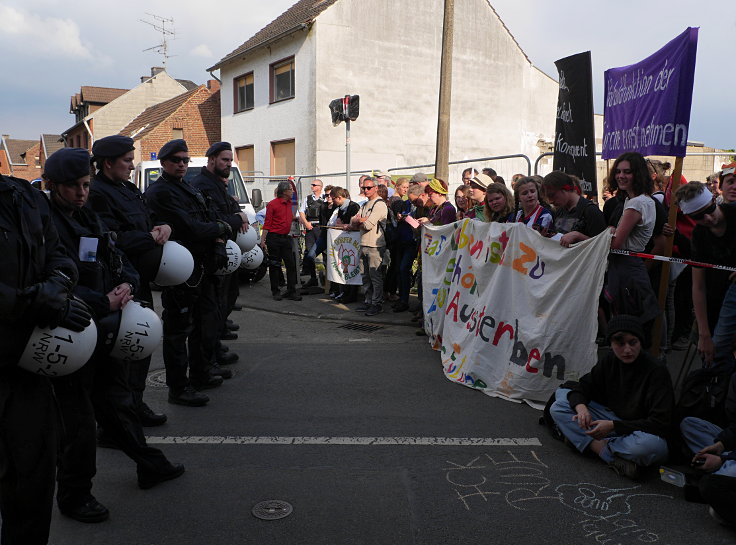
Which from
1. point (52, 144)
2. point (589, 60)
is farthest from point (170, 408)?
point (52, 144)

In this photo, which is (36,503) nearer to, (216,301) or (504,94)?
(216,301)

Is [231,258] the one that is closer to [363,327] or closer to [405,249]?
[363,327]

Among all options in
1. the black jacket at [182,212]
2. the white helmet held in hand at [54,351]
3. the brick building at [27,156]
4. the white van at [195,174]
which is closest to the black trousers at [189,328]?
the black jacket at [182,212]

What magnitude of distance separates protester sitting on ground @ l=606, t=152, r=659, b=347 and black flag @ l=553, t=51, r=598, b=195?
113cm

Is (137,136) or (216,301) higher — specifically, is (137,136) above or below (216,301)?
above

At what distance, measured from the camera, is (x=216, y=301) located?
18.1 feet

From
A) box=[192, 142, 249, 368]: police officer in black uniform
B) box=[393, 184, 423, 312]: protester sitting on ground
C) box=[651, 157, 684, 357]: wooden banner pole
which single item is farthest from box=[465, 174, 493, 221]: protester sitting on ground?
box=[192, 142, 249, 368]: police officer in black uniform

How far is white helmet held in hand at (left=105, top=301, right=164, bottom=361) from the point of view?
11.2ft

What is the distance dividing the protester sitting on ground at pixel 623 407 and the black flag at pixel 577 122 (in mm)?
2475

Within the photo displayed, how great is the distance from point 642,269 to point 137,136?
31.1 m

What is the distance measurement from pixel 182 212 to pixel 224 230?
393mm

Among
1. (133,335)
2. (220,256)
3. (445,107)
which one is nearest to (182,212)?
(220,256)

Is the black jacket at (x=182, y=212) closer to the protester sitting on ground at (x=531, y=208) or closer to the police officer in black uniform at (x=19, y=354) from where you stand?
the police officer in black uniform at (x=19, y=354)

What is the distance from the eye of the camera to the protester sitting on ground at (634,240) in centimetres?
483
